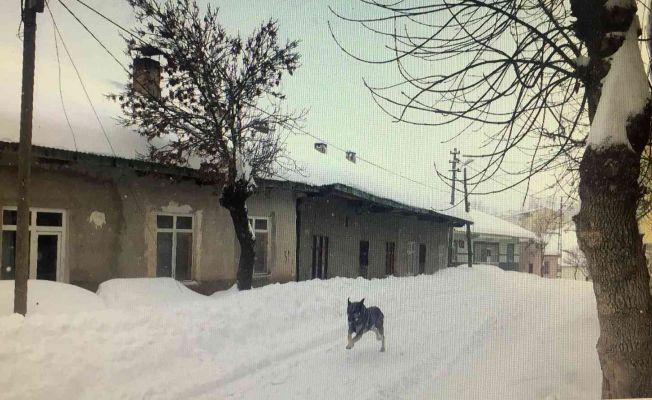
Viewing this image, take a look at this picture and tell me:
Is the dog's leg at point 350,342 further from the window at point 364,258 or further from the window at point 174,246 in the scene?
the window at point 174,246

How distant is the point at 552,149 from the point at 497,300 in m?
1.16

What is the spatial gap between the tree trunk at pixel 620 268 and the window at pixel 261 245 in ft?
7.39

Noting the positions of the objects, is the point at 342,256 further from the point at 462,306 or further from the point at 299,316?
the point at 462,306

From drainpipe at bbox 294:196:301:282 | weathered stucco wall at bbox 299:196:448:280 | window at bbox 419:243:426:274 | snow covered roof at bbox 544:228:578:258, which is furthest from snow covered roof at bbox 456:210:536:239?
drainpipe at bbox 294:196:301:282

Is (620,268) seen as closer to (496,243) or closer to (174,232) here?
(496,243)

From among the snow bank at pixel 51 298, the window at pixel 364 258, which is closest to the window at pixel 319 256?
the window at pixel 364 258

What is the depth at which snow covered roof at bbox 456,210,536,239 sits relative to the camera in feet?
10.2

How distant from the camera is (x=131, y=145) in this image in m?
2.77

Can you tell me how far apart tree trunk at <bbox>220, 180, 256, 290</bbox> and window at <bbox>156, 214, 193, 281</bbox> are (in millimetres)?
337

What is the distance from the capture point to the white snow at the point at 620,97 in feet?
7.22

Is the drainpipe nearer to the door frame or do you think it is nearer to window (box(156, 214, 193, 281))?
window (box(156, 214, 193, 281))

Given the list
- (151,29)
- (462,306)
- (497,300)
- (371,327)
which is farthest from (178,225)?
(497,300)

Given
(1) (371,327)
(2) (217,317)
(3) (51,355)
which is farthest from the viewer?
(1) (371,327)

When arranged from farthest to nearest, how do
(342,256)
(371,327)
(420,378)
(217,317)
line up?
1. (342,256)
2. (371,327)
3. (217,317)
4. (420,378)
